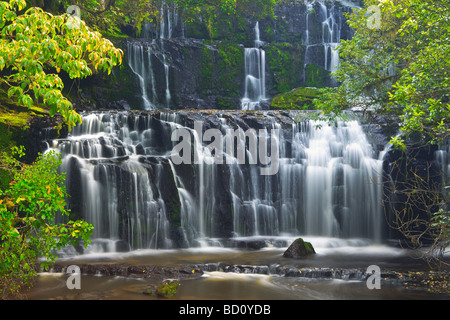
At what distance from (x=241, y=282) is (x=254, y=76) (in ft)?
43.7

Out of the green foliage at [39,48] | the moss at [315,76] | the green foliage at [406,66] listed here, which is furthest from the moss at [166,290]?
the moss at [315,76]

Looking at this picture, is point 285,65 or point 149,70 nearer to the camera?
point 149,70

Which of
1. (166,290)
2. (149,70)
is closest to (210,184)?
(166,290)

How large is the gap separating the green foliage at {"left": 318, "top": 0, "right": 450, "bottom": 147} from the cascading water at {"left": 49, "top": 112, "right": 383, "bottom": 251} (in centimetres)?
173

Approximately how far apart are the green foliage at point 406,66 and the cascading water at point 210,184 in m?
1.73

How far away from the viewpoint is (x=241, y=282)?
29.2ft

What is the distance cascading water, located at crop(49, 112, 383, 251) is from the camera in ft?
39.7

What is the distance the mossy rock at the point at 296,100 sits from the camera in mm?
17922

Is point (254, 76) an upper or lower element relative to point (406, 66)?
upper

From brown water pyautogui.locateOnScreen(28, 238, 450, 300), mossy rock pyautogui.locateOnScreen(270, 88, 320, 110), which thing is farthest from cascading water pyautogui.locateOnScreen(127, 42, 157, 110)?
brown water pyautogui.locateOnScreen(28, 238, 450, 300)

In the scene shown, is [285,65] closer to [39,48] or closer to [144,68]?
[144,68]

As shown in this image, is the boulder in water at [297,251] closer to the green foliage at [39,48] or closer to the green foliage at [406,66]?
the green foliage at [406,66]

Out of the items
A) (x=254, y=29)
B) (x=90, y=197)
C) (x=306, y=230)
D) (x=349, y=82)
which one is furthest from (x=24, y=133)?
(x=254, y=29)

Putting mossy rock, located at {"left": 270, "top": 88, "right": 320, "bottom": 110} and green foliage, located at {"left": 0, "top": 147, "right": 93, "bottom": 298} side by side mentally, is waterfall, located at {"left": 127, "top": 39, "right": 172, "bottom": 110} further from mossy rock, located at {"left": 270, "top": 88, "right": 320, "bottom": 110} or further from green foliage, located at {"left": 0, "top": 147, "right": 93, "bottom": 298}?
green foliage, located at {"left": 0, "top": 147, "right": 93, "bottom": 298}
